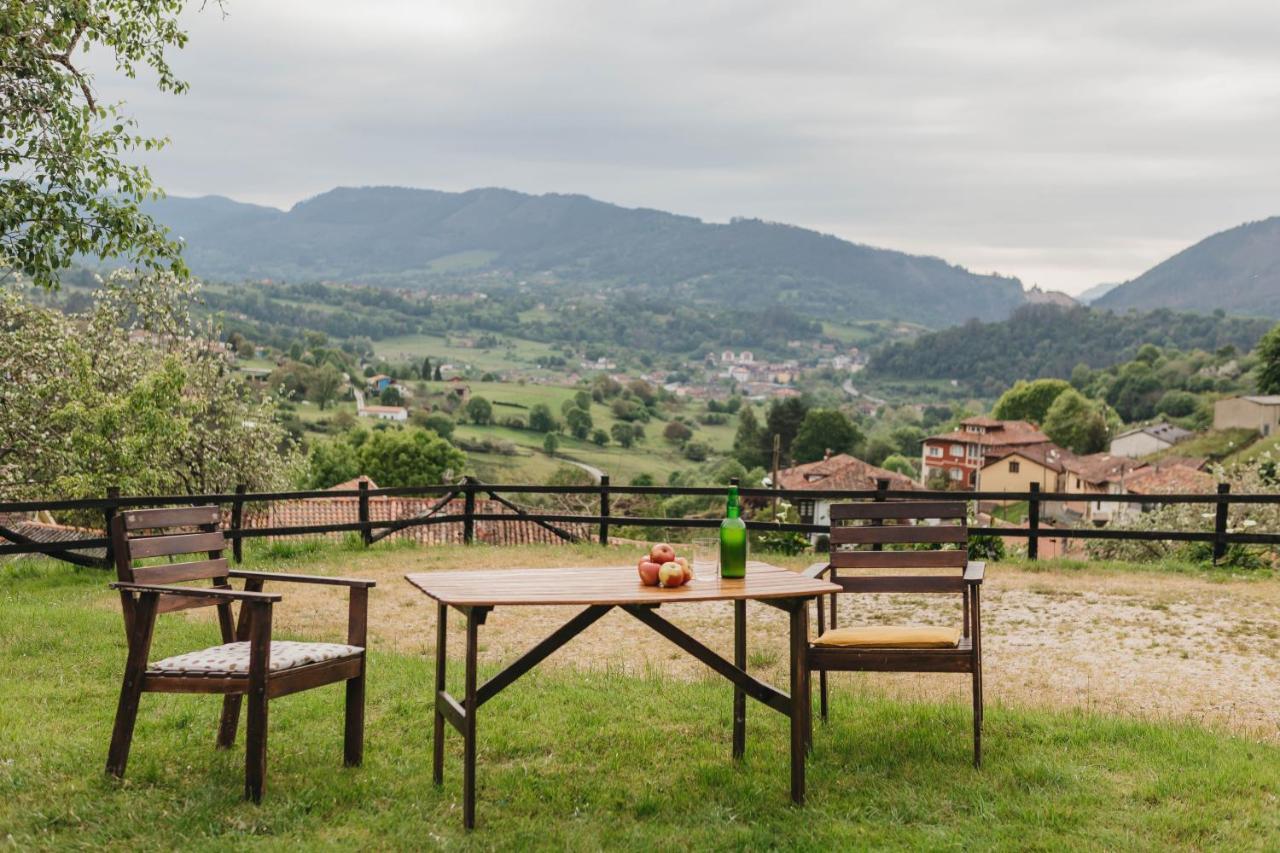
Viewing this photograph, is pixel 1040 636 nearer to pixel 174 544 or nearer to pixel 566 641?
pixel 566 641

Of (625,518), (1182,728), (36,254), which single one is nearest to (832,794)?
(1182,728)

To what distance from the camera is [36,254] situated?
790cm

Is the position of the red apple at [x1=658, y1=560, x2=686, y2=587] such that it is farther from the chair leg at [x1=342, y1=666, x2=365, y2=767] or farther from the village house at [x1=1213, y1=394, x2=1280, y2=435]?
the village house at [x1=1213, y1=394, x2=1280, y2=435]

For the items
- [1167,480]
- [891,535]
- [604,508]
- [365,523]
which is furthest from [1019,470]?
[891,535]

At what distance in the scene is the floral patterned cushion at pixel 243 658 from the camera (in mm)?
4238

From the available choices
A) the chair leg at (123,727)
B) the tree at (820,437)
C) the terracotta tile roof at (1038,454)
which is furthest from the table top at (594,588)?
the tree at (820,437)

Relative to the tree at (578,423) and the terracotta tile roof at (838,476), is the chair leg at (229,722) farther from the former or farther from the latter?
the tree at (578,423)

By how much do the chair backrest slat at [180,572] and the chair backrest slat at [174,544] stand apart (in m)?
0.06

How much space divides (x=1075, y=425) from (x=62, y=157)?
83.6 m

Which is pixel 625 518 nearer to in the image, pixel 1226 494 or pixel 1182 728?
pixel 1226 494

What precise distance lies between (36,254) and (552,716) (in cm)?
543

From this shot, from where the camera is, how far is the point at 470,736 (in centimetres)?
407

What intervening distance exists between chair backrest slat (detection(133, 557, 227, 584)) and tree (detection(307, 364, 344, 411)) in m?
59.1

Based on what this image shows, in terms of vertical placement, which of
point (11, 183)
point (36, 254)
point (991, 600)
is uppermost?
point (11, 183)
